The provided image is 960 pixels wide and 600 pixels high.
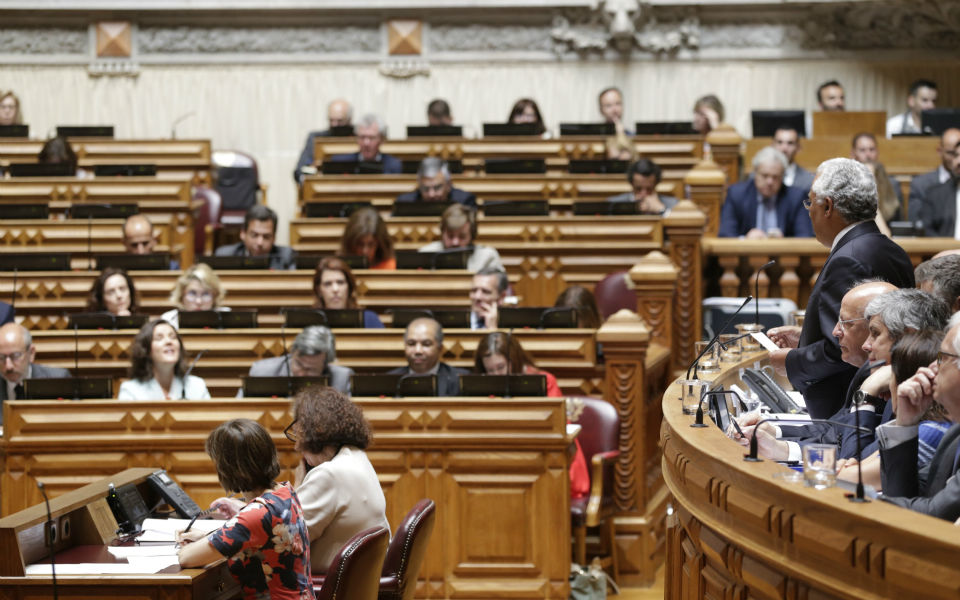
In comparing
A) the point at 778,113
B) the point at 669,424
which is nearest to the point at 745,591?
the point at 669,424

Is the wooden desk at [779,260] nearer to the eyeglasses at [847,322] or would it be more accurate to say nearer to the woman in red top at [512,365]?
the woman in red top at [512,365]

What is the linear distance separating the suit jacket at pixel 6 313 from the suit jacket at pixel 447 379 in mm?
1903

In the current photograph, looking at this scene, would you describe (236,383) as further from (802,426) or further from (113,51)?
(113,51)

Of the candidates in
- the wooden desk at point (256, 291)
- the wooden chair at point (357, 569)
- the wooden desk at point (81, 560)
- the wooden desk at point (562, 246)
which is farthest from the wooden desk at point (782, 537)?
the wooden desk at point (562, 246)

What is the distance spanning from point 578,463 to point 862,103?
5691mm

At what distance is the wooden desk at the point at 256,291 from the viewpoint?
19.5 ft

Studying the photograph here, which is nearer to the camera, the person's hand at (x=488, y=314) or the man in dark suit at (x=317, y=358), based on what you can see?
the man in dark suit at (x=317, y=358)

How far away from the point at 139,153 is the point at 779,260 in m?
4.28

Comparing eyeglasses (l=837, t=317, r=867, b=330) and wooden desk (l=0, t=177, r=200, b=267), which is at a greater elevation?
wooden desk (l=0, t=177, r=200, b=267)

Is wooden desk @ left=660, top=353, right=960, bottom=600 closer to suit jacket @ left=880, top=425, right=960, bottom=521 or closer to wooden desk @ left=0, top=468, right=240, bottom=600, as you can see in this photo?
suit jacket @ left=880, top=425, right=960, bottom=521

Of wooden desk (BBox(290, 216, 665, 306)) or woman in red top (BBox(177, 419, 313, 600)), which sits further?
wooden desk (BBox(290, 216, 665, 306))

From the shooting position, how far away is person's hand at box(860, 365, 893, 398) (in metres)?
2.52

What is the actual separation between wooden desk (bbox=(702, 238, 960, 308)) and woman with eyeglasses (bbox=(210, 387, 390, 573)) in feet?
8.76

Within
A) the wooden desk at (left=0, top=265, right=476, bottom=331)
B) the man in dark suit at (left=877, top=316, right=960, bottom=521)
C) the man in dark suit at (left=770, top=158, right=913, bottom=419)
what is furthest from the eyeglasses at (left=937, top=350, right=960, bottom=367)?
A: the wooden desk at (left=0, top=265, right=476, bottom=331)
